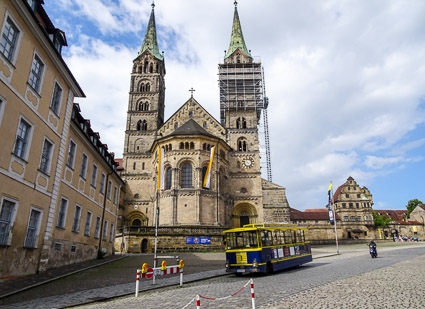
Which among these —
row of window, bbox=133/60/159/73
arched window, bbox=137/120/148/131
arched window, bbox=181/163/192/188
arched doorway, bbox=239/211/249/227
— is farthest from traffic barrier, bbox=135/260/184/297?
row of window, bbox=133/60/159/73

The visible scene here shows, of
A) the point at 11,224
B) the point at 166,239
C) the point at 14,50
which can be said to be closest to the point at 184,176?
the point at 166,239

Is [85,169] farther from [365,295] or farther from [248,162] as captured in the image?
[248,162]

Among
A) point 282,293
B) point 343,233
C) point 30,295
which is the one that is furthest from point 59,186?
point 343,233

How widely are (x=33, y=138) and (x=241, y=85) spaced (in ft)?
145

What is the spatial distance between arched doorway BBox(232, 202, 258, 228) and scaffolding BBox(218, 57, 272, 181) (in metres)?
14.7

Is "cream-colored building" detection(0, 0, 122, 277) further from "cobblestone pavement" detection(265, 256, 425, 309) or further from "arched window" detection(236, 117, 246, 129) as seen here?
"arched window" detection(236, 117, 246, 129)

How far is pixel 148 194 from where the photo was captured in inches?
1677

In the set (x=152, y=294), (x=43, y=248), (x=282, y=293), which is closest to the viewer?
(x=282, y=293)

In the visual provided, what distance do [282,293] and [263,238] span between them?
6.12 metres

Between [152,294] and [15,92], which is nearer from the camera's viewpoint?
[152,294]

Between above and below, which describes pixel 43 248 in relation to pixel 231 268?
above

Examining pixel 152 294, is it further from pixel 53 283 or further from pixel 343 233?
pixel 343 233

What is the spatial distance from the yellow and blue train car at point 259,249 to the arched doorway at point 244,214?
83.0 feet

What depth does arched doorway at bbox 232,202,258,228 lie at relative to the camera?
141 feet
